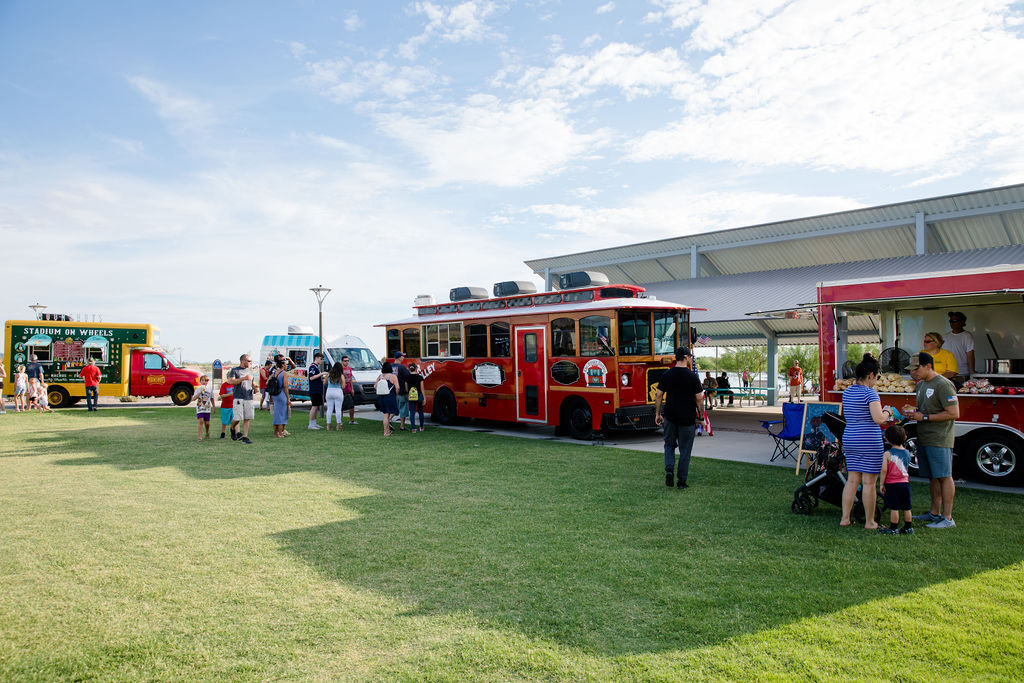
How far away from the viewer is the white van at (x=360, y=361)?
20.9 m

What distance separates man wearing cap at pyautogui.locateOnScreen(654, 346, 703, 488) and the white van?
1379cm

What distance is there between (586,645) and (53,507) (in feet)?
21.4

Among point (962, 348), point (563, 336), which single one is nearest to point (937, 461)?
point (962, 348)

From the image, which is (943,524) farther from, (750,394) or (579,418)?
(750,394)

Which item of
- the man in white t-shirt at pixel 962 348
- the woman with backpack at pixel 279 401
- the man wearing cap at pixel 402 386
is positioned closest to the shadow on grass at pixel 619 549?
the man in white t-shirt at pixel 962 348

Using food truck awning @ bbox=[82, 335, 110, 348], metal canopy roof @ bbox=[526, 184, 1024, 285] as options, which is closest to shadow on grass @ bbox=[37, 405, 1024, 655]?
metal canopy roof @ bbox=[526, 184, 1024, 285]

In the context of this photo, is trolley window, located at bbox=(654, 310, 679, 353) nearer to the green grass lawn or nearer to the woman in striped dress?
A: the green grass lawn

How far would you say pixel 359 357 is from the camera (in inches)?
890

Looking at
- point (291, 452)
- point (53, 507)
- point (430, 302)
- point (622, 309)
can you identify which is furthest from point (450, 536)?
point (430, 302)

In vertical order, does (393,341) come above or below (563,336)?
above

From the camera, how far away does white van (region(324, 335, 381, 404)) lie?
2091 cm

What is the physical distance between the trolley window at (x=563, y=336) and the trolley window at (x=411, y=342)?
4.77 m

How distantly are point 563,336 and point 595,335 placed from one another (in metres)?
0.86

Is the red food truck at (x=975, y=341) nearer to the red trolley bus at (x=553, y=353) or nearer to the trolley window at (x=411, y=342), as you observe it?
the red trolley bus at (x=553, y=353)
